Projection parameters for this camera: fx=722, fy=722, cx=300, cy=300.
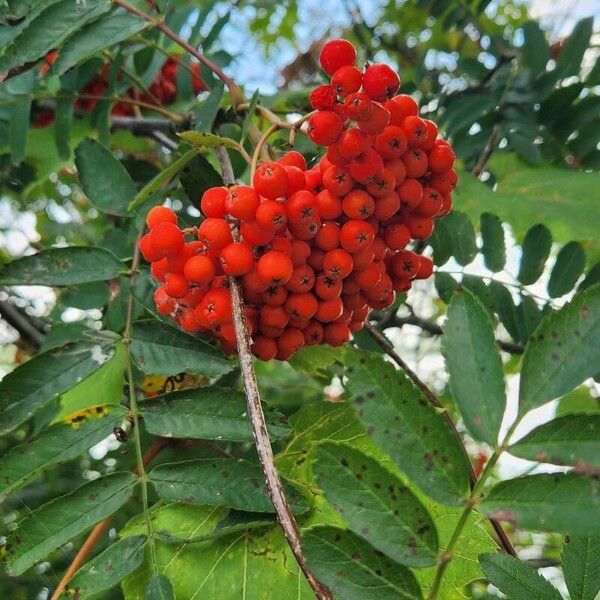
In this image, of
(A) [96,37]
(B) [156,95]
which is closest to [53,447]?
(A) [96,37]

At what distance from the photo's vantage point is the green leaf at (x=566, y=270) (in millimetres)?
1443

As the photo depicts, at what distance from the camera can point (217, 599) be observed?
3.11 ft

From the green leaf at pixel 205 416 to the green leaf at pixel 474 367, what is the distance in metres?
0.28

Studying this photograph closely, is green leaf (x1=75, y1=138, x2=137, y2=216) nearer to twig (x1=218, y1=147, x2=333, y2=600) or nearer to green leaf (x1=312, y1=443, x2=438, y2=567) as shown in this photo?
twig (x1=218, y1=147, x2=333, y2=600)

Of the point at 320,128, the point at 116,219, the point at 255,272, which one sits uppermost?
the point at 116,219

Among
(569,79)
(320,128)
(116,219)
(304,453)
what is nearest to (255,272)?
(320,128)

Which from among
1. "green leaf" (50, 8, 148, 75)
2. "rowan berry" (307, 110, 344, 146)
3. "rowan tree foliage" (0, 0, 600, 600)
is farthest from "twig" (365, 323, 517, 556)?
"green leaf" (50, 8, 148, 75)

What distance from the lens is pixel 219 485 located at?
945mm

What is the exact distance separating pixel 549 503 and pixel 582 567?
0.27 metres

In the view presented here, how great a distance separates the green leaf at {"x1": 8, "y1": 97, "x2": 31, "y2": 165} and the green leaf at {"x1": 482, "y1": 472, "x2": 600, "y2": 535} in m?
1.32

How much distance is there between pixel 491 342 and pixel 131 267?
27.9 inches

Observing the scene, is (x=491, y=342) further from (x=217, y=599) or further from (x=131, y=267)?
(x=131, y=267)

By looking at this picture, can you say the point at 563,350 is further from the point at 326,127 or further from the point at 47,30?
the point at 47,30

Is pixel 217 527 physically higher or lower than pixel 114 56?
lower
